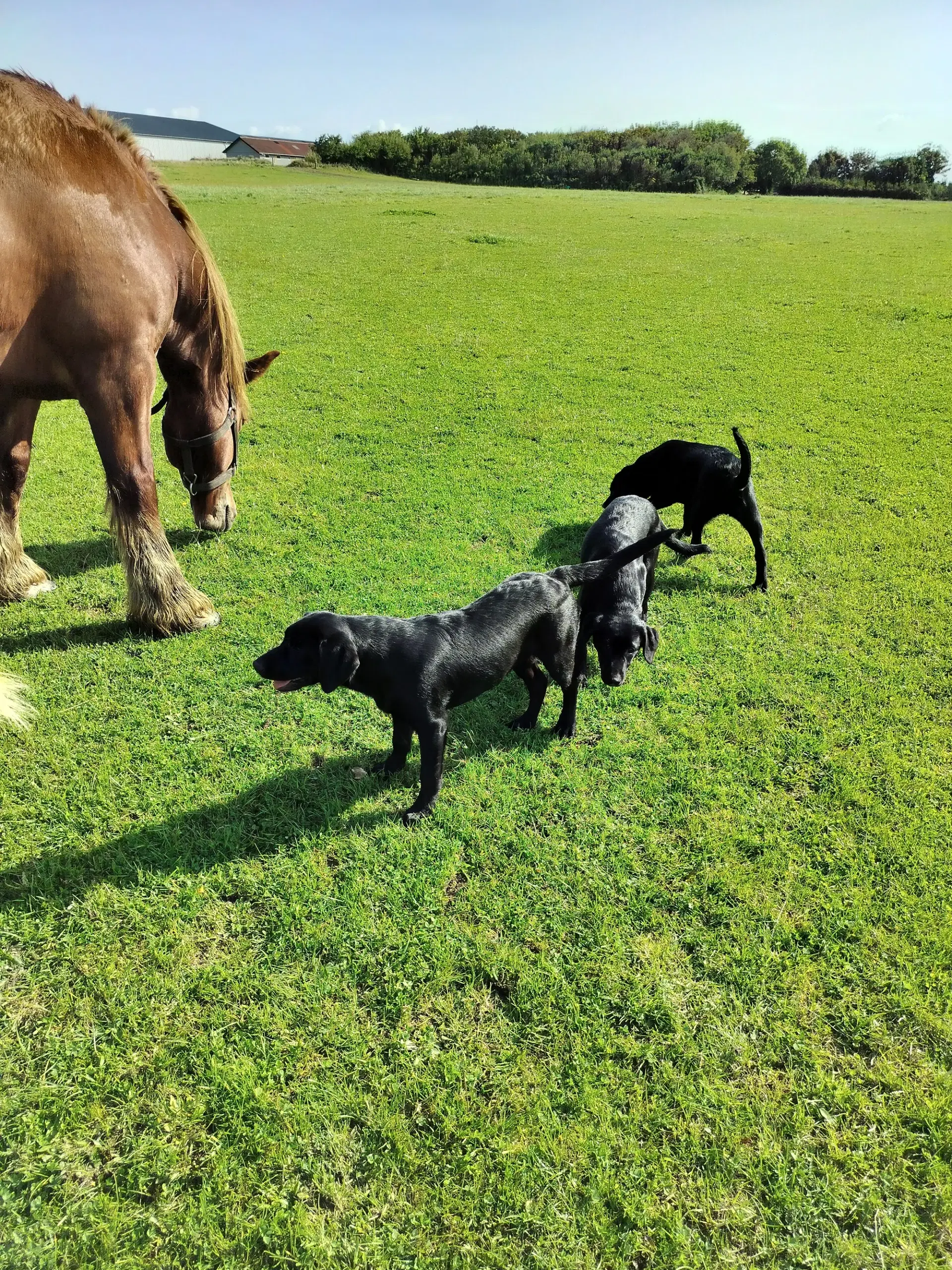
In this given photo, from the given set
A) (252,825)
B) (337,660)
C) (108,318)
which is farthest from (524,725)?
(108,318)

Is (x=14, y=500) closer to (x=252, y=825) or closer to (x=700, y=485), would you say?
(x=252, y=825)

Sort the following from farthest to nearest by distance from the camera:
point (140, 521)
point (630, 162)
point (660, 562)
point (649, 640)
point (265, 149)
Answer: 1. point (265, 149)
2. point (630, 162)
3. point (660, 562)
4. point (140, 521)
5. point (649, 640)

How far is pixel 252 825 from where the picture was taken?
3.43m

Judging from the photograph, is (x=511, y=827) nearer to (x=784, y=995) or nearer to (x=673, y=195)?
(x=784, y=995)

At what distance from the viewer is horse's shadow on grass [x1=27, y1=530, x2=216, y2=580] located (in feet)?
18.1

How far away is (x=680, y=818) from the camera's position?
3.50 m

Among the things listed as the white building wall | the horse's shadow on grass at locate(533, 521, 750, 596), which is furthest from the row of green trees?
the horse's shadow on grass at locate(533, 521, 750, 596)

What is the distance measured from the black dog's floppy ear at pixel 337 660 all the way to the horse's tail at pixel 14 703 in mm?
1900

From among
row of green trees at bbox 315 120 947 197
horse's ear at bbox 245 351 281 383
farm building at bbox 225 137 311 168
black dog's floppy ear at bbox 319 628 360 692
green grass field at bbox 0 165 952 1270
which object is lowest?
green grass field at bbox 0 165 952 1270

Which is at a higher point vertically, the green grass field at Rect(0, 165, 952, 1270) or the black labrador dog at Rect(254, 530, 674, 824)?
the black labrador dog at Rect(254, 530, 674, 824)

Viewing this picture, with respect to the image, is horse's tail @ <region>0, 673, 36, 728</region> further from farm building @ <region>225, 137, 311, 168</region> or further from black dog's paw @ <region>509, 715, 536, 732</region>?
farm building @ <region>225, 137, 311, 168</region>

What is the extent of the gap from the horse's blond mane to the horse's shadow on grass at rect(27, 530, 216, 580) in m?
1.33

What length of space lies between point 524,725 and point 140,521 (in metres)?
2.81

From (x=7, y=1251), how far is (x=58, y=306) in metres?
4.19
